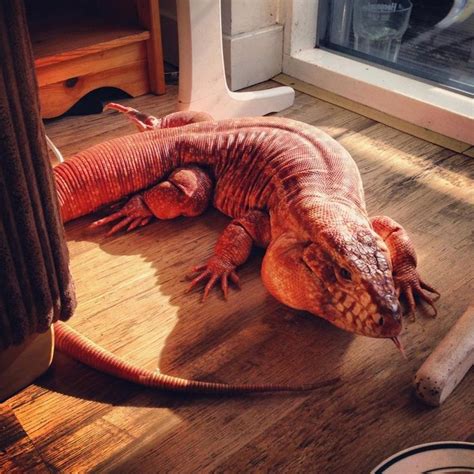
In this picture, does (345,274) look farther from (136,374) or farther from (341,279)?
(136,374)

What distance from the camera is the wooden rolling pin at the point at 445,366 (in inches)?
60.9

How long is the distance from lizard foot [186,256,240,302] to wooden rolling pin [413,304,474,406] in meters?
0.64

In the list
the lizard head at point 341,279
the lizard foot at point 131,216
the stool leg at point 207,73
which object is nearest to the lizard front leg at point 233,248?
the lizard head at point 341,279

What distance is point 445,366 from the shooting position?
1553 mm

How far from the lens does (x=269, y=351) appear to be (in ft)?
5.74

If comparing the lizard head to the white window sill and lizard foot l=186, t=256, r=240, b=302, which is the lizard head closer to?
lizard foot l=186, t=256, r=240, b=302

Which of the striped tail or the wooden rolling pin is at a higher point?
the wooden rolling pin

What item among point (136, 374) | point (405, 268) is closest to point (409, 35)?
point (405, 268)

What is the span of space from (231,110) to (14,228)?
1.73 metres

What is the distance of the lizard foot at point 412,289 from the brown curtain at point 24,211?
950 millimetres

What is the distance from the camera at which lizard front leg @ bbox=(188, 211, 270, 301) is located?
199 centimetres

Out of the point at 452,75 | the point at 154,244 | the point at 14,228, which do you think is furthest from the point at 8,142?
the point at 452,75

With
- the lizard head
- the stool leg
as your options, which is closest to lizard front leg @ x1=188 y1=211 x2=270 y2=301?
the lizard head

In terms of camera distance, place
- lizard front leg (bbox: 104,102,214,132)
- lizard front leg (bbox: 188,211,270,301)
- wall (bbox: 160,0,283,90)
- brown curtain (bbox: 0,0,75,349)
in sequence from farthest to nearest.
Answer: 1. wall (bbox: 160,0,283,90)
2. lizard front leg (bbox: 104,102,214,132)
3. lizard front leg (bbox: 188,211,270,301)
4. brown curtain (bbox: 0,0,75,349)
